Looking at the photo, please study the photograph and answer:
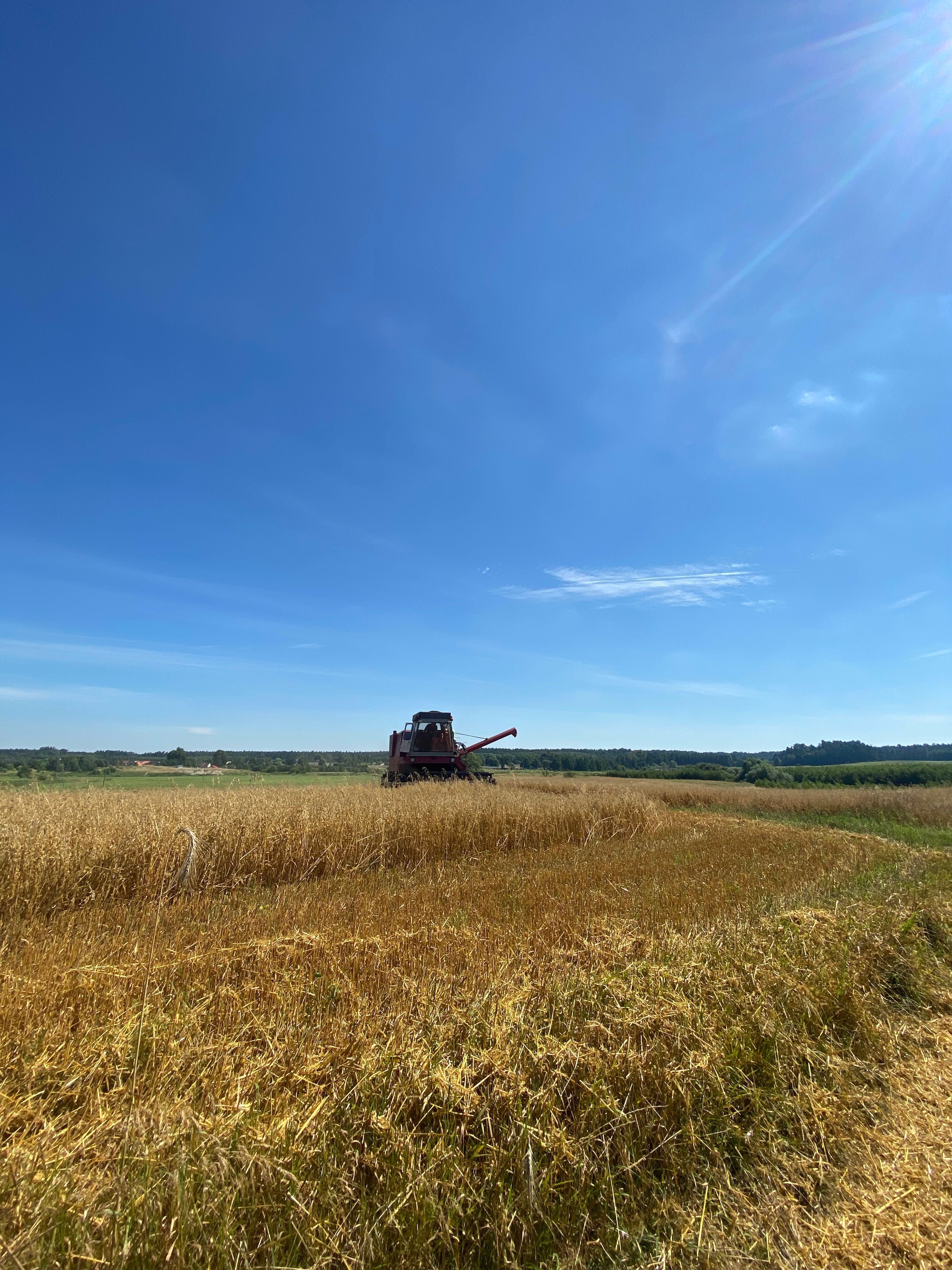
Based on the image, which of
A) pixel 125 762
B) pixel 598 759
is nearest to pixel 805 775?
pixel 598 759

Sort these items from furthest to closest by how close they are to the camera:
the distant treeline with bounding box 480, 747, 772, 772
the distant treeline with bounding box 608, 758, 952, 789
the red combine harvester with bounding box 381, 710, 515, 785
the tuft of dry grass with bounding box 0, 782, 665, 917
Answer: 1. the distant treeline with bounding box 480, 747, 772, 772
2. the distant treeline with bounding box 608, 758, 952, 789
3. the red combine harvester with bounding box 381, 710, 515, 785
4. the tuft of dry grass with bounding box 0, 782, 665, 917

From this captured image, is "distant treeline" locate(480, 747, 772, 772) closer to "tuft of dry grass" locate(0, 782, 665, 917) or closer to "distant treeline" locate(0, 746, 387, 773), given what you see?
"distant treeline" locate(0, 746, 387, 773)

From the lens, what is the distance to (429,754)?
17750 millimetres

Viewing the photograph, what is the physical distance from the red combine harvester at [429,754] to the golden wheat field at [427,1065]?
1089cm

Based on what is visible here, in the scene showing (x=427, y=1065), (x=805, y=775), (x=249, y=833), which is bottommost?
(x=805, y=775)

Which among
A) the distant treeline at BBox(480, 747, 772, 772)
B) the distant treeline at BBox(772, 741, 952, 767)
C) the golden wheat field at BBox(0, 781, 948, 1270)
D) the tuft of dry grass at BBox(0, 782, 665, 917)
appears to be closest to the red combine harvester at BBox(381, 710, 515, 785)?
the tuft of dry grass at BBox(0, 782, 665, 917)

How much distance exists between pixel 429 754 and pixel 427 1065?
1517 cm

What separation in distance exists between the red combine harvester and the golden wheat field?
35.7ft

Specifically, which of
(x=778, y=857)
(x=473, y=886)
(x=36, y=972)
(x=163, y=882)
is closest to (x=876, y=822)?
(x=778, y=857)

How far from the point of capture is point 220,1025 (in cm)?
319

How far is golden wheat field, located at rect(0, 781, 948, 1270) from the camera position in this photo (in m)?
2.04

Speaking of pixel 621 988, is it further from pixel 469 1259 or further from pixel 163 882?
pixel 163 882

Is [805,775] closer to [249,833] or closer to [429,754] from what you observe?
[429,754]

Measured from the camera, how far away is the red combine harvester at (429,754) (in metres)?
17.4
